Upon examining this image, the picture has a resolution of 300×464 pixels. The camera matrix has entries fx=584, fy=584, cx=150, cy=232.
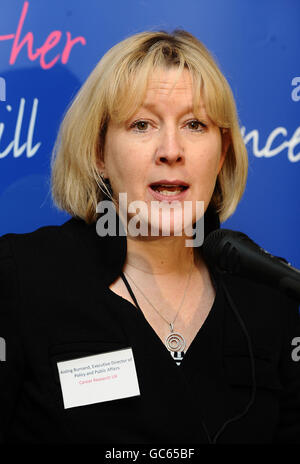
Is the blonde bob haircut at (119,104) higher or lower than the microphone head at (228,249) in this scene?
higher

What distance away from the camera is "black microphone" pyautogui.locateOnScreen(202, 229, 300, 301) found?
0.74 metres

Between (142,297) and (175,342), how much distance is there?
118mm

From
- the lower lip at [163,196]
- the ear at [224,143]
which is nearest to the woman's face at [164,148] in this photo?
the lower lip at [163,196]

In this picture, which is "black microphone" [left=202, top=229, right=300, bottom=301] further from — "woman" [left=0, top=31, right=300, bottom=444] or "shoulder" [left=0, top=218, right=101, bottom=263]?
"shoulder" [left=0, top=218, right=101, bottom=263]

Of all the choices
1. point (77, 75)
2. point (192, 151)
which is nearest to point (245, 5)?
point (77, 75)

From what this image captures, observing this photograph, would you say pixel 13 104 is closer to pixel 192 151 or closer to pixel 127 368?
pixel 192 151

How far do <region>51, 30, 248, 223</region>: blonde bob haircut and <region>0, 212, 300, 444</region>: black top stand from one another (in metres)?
0.11

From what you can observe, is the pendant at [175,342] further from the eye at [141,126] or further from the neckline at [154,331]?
the eye at [141,126]

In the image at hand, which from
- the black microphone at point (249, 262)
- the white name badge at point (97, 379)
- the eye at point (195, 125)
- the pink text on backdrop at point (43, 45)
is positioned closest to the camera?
the black microphone at point (249, 262)

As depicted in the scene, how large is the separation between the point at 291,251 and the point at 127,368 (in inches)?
30.3

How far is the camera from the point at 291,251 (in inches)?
66.9

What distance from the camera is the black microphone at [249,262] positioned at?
0.74 m

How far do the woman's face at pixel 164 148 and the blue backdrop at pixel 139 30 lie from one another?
439 mm

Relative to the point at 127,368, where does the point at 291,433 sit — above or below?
below
